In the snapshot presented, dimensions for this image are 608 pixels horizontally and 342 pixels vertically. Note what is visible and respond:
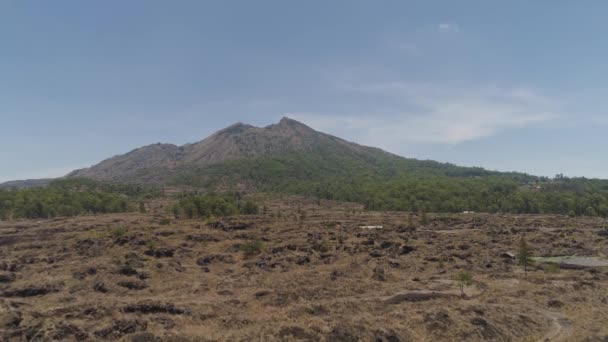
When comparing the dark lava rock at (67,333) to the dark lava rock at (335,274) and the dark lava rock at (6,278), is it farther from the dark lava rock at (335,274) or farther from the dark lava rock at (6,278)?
the dark lava rock at (335,274)

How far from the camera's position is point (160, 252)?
145 feet

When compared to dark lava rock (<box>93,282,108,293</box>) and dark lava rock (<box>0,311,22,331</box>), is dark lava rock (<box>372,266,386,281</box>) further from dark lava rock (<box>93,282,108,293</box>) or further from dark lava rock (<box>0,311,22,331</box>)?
dark lava rock (<box>0,311,22,331</box>)

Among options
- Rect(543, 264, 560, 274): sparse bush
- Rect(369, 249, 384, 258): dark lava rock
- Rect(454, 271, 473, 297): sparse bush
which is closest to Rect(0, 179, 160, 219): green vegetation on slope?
Rect(369, 249, 384, 258): dark lava rock

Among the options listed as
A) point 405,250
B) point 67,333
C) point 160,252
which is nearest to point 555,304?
point 405,250

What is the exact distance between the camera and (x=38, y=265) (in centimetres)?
3925

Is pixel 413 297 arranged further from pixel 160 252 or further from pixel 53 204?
pixel 53 204

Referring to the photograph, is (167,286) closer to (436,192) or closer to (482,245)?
(482,245)

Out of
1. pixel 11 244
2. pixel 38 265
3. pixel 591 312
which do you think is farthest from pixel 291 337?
pixel 11 244

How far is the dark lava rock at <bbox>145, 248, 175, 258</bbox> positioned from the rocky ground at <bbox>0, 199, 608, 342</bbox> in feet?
0.59

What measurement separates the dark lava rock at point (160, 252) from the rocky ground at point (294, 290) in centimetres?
18

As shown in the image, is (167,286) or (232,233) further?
(232,233)

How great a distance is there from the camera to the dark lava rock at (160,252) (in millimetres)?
43625

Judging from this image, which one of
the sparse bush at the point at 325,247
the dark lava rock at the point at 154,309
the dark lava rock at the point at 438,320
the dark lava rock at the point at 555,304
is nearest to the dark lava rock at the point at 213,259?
the sparse bush at the point at 325,247

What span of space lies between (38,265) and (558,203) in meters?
141
